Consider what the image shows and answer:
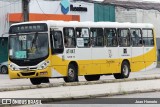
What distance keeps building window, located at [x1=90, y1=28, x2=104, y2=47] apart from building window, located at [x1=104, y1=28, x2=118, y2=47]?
38 centimetres

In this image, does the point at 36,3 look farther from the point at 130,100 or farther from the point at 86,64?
the point at 130,100

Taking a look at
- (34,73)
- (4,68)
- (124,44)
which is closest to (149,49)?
(124,44)

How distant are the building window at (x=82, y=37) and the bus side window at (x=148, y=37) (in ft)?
17.0

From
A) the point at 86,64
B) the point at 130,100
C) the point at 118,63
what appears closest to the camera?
the point at 130,100

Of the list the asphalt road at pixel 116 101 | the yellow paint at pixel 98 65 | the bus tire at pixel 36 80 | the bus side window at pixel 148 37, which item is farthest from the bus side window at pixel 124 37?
the asphalt road at pixel 116 101

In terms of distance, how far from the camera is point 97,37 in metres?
30.8

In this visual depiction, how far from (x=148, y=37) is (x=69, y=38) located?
7273mm

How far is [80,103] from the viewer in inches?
717

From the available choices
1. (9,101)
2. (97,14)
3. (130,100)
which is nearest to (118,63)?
(130,100)

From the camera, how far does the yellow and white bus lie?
27.6 m

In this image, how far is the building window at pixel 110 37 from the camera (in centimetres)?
3145

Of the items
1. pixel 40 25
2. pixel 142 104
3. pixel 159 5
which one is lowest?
pixel 142 104

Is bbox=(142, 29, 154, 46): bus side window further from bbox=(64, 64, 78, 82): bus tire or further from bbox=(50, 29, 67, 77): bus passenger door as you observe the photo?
bbox=(50, 29, 67, 77): bus passenger door

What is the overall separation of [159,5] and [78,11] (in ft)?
82.7
